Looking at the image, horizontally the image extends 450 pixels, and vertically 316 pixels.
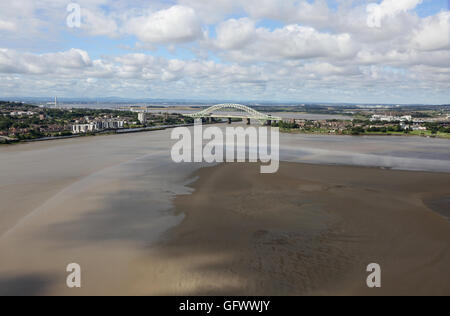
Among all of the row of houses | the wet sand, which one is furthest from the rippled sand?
the row of houses

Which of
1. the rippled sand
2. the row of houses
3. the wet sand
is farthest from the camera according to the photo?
the row of houses

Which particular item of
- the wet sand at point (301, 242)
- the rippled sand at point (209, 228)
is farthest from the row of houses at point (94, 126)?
the wet sand at point (301, 242)

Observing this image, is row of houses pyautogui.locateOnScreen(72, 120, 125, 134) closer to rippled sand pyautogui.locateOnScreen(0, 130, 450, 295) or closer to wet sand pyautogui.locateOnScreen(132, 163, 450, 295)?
rippled sand pyautogui.locateOnScreen(0, 130, 450, 295)

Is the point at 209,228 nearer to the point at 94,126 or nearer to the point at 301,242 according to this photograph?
the point at 301,242

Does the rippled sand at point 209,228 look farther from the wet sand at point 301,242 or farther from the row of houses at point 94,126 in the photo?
the row of houses at point 94,126

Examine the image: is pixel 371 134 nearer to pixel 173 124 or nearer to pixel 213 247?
pixel 173 124

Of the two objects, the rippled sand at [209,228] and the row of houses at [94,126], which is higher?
the row of houses at [94,126]

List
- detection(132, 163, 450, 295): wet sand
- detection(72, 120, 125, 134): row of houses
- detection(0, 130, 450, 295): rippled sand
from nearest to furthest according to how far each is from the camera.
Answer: detection(132, 163, 450, 295): wet sand → detection(0, 130, 450, 295): rippled sand → detection(72, 120, 125, 134): row of houses
